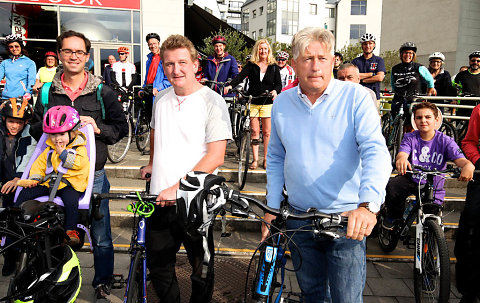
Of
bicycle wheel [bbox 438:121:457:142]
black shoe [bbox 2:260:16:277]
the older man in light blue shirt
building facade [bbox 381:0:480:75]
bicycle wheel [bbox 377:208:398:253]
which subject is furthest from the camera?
building facade [bbox 381:0:480:75]

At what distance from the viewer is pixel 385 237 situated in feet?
15.0

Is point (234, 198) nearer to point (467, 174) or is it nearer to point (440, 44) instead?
point (467, 174)

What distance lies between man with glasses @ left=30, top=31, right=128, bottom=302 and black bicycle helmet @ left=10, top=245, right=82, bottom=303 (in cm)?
40

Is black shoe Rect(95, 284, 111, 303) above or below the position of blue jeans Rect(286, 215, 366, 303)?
below

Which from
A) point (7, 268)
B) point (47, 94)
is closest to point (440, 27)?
point (47, 94)

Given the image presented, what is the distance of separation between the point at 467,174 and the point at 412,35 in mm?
34084

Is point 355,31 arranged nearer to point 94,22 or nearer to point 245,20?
point 245,20

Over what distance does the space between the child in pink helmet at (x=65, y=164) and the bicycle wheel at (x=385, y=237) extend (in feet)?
11.2

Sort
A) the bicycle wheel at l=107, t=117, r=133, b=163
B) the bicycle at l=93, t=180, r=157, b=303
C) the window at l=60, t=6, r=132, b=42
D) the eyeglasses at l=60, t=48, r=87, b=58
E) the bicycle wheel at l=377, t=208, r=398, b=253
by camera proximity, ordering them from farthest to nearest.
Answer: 1. the window at l=60, t=6, r=132, b=42
2. the bicycle wheel at l=107, t=117, r=133, b=163
3. the bicycle wheel at l=377, t=208, r=398, b=253
4. the eyeglasses at l=60, t=48, r=87, b=58
5. the bicycle at l=93, t=180, r=157, b=303

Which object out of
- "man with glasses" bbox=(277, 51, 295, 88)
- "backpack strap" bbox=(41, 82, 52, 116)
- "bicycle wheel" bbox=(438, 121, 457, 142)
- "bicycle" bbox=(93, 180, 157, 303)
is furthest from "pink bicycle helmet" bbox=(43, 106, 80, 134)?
"man with glasses" bbox=(277, 51, 295, 88)

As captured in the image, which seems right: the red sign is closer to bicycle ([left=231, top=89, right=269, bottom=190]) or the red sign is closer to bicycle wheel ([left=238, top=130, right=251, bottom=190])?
bicycle ([left=231, top=89, right=269, bottom=190])

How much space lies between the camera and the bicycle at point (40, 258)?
234 cm

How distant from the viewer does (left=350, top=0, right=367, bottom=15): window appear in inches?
2215

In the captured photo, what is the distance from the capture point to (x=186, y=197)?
1.62 metres
